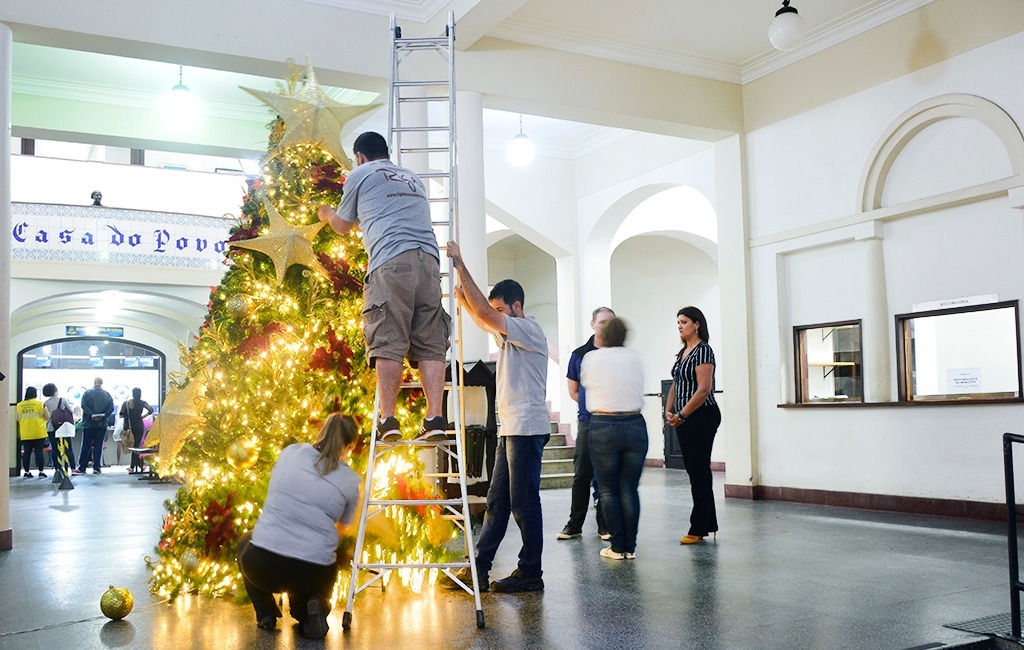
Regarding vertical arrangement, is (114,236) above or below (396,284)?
above

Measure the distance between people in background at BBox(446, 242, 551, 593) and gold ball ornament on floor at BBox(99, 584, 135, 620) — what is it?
1518 mm

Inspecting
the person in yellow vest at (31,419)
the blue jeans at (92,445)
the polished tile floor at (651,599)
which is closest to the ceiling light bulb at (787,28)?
the polished tile floor at (651,599)

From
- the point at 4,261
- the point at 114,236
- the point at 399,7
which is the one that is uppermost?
the point at 399,7

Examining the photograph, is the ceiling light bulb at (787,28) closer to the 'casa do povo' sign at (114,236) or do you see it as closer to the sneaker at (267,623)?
the sneaker at (267,623)

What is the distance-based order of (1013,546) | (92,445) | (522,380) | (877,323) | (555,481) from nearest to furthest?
1. (1013,546)
2. (522,380)
3. (877,323)
4. (555,481)
5. (92,445)

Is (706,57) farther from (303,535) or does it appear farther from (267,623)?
(267,623)

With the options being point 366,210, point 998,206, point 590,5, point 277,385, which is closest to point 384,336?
point 366,210

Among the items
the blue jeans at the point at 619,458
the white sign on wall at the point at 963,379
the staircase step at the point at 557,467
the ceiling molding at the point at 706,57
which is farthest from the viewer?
the staircase step at the point at 557,467

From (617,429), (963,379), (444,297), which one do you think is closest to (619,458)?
(617,429)

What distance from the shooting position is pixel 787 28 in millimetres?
7109

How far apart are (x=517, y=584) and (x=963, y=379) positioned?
4.78 m

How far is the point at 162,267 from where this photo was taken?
1553 centimetres

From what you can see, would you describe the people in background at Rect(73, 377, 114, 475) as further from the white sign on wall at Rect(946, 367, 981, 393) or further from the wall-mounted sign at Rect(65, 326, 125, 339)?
the white sign on wall at Rect(946, 367, 981, 393)

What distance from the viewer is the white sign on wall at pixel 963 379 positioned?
7391 mm
